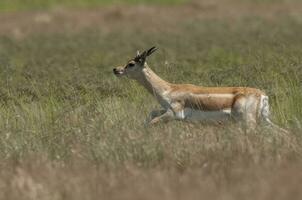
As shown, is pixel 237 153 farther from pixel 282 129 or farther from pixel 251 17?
pixel 251 17

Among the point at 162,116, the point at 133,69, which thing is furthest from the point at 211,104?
the point at 133,69

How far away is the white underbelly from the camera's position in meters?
13.2

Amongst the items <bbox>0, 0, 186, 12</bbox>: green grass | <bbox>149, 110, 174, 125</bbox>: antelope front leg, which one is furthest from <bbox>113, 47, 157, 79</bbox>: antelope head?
<bbox>0, 0, 186, 12</bbox>: green grass

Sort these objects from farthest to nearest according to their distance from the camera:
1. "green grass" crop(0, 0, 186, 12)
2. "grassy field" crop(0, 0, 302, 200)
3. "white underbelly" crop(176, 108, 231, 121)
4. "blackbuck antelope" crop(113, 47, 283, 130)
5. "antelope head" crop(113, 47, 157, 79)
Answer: "green grass" crop(0, 0, 186, 12), "antelope head" crop(113, 47, 157, 79), "white underbelly" crop(176, 108, 231, 121), "blackbuck antelope" crop(113, 47, 283, 130), "grassy field" crop(0, 0, 302, 200)

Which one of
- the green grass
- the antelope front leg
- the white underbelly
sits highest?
the white underbelly

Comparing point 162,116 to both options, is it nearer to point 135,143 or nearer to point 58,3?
point 135,143

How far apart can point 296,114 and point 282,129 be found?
1.18 meters

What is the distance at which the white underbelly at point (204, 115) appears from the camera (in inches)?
521

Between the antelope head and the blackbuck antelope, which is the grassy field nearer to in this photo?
the blackbuck antelope

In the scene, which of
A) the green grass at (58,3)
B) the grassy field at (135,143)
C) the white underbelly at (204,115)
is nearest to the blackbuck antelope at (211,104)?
the white underbelly at (204,115)

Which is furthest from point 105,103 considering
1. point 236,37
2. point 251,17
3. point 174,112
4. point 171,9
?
point 171,9

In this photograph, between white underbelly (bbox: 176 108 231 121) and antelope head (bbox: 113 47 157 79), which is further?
antelope head (bbox: 113 47 157 79)

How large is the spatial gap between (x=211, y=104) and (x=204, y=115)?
22cm

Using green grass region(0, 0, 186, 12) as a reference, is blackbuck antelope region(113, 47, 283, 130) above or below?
above
